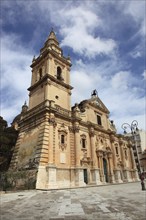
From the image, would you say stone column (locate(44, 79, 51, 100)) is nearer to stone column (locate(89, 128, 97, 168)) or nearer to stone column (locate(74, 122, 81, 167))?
stone column (locate(74, 122, 81, 167))

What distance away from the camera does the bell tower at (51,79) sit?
25.8m

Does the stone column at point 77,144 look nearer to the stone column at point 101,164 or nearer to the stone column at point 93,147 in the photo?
the stone column at point 93,147

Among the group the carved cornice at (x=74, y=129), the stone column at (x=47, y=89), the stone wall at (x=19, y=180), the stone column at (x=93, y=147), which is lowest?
the stone wall at (x=19, y=180)

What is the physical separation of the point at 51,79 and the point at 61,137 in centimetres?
874

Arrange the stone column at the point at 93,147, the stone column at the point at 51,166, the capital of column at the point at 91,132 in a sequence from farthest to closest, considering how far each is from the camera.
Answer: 1. the capital of column at the point at 91,132
2. the stone column at the point at 93,147
3. the stone column at the point at 51,166

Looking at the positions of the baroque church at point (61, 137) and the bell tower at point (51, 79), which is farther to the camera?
the bell tower at point (51, 79)

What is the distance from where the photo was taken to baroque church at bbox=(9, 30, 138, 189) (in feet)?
67.1

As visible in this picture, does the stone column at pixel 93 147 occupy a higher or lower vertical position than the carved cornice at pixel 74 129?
lower

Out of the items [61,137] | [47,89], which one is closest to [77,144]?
[61,137]

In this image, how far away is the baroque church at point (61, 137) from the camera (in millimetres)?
20438

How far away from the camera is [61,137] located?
902 inches

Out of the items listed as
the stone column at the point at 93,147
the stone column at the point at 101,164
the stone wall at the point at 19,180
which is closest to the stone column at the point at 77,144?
the stone column at the point at 93,147

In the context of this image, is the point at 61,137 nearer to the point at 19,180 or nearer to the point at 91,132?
the point at 91,132

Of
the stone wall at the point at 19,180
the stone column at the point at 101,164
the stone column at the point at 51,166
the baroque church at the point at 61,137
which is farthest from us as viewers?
the stone column at the point at 101,164
